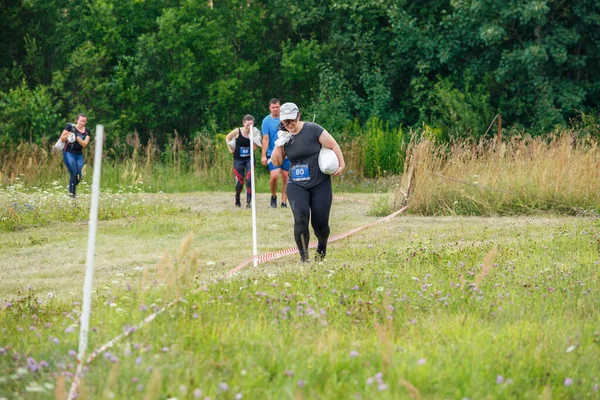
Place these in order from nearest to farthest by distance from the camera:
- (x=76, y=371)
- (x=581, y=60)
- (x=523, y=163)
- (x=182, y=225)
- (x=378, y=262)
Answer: (x=76, y=371) → (x=378, y=262) → (x=182, y=225) → (x=523, y=163) → (x=581, y=60)

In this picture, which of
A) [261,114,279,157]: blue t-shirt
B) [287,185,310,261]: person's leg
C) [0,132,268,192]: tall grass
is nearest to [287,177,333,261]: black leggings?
[287,185,310,261]: person's leg

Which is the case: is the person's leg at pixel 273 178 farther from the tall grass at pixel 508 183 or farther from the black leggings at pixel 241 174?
the tall grass at pixel 508 183

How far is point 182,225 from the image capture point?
1453 cm

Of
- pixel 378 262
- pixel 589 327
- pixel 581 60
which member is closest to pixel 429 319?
pixel 589 327

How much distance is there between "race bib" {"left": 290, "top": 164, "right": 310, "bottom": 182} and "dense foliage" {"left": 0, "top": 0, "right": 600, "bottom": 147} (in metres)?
16.6

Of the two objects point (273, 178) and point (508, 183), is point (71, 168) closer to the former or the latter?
point (273, 178)

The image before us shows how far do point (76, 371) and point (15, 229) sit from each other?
10090mm

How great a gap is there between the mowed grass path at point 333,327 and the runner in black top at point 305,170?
546mm

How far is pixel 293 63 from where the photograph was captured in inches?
1259

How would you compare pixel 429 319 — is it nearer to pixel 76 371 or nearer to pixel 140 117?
pixel 76 371

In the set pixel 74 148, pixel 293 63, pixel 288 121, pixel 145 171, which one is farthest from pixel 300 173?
pixel 293 63

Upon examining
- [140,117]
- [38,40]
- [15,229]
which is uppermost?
[38,40]

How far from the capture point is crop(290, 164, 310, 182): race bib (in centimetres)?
1016

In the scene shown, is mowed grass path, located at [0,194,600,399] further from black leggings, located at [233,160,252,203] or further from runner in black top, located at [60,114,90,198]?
runner in black top, located at [60,114,90,198]
